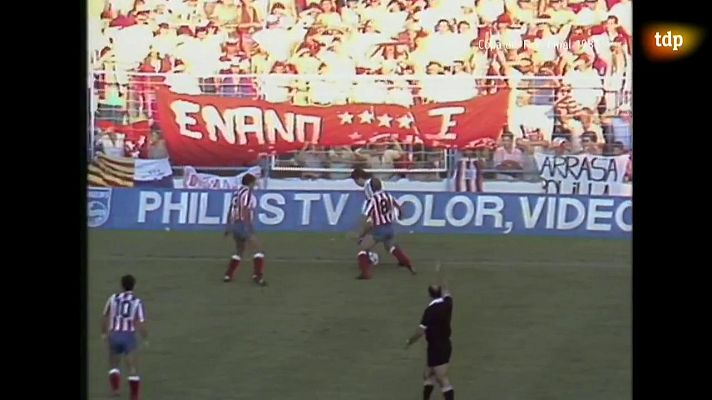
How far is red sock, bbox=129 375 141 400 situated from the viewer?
3.11 metres

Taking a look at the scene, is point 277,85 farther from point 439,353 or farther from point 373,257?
point 439,353

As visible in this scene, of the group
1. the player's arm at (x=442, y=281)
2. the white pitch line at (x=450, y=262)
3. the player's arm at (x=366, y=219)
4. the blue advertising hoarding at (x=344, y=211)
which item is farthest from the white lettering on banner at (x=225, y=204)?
the player's arm at (x=442, y=281)

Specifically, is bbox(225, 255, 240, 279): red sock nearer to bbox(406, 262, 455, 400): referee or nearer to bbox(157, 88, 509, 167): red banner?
bbox(157, 88, 509, 167): red banner

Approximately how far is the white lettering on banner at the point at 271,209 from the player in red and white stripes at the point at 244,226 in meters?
0.02

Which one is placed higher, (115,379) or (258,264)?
(258,264)

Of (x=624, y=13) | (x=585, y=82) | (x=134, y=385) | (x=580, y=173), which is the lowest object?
(x=134, y=385)

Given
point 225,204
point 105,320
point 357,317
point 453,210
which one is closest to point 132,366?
point 105,320

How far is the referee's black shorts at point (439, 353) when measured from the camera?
10.4 feet

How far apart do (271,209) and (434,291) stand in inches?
18.5

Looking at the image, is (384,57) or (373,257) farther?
(373,257)

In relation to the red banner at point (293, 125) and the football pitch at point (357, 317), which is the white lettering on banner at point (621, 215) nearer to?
the football pitch at point (357, 317)

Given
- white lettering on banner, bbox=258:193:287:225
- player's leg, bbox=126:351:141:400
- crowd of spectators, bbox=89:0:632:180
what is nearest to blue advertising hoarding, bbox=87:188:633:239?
white lettering on banner, bbox=258:193:287:225

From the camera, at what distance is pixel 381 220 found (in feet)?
10.5
